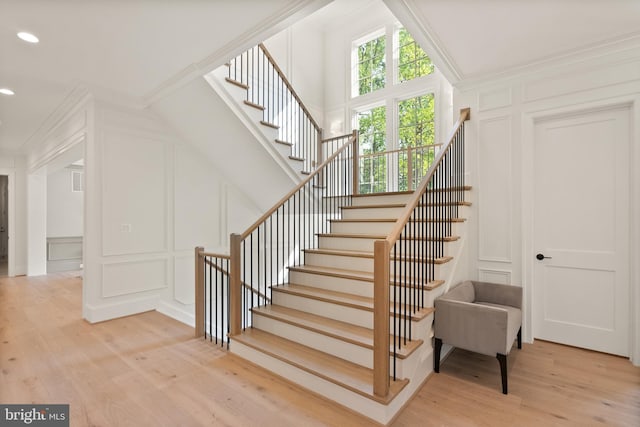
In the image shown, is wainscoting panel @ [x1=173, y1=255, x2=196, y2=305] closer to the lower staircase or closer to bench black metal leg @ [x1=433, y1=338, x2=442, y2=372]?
the lower staircase

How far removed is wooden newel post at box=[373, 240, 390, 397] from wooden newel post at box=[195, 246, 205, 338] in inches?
84.4

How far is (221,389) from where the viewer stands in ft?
7.66

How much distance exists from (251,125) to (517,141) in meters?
3.01

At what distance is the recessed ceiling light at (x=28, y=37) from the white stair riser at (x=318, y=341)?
310 cm

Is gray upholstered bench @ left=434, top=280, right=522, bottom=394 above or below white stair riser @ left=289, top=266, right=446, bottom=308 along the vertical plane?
below

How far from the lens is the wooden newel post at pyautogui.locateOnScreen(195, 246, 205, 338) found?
11.0ft

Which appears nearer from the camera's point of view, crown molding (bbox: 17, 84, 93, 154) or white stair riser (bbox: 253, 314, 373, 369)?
white stair riser (bbox: 253, 314, 373, 369)

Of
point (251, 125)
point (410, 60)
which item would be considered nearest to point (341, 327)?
point (251, 125)

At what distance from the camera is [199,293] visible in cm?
343

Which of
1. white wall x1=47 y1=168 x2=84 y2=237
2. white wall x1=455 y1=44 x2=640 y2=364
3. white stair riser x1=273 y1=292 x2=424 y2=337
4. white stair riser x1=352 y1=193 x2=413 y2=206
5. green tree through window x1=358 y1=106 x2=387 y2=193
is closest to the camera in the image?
white stair riser x1=273 y1=292 x2=424 y2=337

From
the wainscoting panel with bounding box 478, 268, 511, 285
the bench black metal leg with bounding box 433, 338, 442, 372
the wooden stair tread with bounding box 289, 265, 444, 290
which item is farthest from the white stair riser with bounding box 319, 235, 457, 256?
the wainscoting panel with bounding box 478, 268, 511, 285

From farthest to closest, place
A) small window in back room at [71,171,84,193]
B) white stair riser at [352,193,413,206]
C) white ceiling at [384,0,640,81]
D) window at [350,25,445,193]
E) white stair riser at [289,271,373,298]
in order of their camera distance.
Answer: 1. small window in back room at [71,171,84,193]
2. window at [350,25,445,193]
3. white stair riser at [352,193,413,206]
4. white stair riser at [289,271,373,298]
5. white ceiling at [384,0,640,81]

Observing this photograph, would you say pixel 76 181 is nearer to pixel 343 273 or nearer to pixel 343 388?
pixel 343 273

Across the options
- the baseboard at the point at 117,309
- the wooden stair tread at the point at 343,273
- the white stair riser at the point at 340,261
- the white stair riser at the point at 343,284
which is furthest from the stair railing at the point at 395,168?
the baseboard at the point at 117,309
